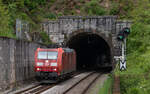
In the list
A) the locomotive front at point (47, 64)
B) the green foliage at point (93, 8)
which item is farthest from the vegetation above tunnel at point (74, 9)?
the locomotive front at point (47, 64)

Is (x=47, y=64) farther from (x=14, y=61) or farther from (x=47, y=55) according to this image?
(x=14, y=61)

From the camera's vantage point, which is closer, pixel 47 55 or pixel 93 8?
pixel 47 55

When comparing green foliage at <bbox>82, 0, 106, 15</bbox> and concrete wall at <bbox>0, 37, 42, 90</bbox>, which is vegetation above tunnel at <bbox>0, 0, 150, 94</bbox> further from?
concrete wall at <bbox>0, 37, 42, 90</bbox>

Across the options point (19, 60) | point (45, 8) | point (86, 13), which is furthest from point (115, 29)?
point (19, 60)

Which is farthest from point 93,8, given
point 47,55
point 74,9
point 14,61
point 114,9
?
point 14,61

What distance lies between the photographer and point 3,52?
1802 centimetres

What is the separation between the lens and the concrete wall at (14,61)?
58.8ft

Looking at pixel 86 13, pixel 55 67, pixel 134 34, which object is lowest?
pixel 55 67

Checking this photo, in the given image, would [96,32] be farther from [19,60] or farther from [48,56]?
[19,60]

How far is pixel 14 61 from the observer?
19.8m

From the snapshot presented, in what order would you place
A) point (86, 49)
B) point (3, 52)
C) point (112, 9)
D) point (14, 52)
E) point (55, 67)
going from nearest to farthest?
point (3, 52) → point (14, 52) → point (55, 67) → point (112, 9) → point (86, 49)

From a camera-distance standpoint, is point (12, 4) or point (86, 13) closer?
point (12, 4)

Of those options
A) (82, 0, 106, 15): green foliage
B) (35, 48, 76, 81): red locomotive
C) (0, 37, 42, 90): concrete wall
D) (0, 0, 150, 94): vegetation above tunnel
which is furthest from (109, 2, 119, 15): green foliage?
(35, 48, 76, 81): red locomotive

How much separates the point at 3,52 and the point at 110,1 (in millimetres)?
22767
